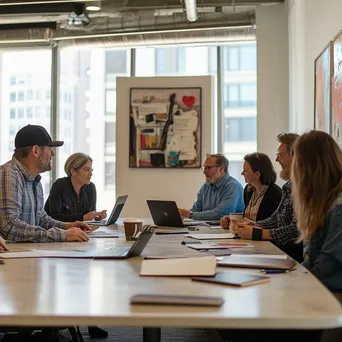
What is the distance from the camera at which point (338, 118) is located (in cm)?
361

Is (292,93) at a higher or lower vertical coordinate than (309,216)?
higher

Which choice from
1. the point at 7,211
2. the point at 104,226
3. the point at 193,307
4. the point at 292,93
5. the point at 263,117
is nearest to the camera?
the point at 193,307

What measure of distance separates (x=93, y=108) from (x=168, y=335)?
4.55m

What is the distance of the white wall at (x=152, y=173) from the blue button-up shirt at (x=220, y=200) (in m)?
1.48

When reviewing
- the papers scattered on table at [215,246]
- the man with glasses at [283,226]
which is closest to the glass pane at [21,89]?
the man with glasses at [283,226]

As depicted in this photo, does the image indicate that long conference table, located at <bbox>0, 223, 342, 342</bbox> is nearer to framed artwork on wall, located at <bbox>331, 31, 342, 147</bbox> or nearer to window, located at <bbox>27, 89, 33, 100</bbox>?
framed artwork on wall, located at <bbox>331, 31, 342, 147</bbox>

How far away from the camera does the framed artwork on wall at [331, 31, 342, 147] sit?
3562 mm

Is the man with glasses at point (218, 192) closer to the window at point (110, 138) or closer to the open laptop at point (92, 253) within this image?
the open laptop at point (92, 253)

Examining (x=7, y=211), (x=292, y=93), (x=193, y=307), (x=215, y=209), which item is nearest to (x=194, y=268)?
(x=193, y=307)

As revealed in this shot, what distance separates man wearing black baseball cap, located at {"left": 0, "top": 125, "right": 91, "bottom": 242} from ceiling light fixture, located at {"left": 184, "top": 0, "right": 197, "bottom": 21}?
307 centimetres

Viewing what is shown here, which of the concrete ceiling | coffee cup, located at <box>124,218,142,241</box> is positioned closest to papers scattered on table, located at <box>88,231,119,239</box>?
coffee cup, located at <box>124,218,142,241</box>

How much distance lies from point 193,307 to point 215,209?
331 cm

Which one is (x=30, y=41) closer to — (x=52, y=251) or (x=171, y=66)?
(x=171, y=66)

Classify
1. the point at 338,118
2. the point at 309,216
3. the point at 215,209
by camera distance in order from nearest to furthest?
the point at 309,216, the point at 338,118, the point at 215,209
